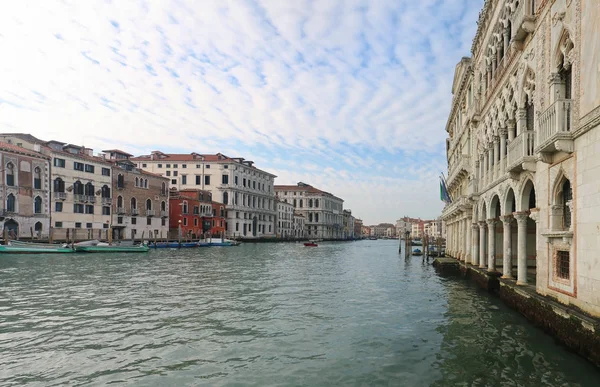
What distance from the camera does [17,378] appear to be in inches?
262

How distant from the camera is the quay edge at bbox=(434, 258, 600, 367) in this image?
6.83 m

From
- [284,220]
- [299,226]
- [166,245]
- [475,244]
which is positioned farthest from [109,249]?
[299,226]

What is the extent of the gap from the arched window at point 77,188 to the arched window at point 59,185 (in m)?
1.26

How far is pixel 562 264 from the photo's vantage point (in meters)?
8.83

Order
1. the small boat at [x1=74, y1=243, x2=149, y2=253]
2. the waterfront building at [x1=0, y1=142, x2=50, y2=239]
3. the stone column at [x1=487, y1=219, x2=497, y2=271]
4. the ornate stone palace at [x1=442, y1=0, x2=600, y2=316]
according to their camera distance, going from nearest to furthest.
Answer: the ornate stone palace at [x1=442, y1=0, x2=600, y2=316], the stone column at [x1=487, y1=219, x2=497, y2=271], the waterfront building at [x1=0, y1=142, x2=50, y2=239], the small boat at [x1=74, y1=243, x2=149, y2=253]

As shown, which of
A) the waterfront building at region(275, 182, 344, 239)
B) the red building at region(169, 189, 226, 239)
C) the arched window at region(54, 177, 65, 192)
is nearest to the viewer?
the arched window at region(54, 177, 65, 192)

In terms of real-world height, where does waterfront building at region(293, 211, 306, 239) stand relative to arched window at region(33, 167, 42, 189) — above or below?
below

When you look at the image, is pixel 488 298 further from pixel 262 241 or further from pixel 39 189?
pixel 262 241

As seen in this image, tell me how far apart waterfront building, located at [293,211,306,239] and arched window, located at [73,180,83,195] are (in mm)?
65253

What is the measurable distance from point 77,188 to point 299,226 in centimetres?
7010

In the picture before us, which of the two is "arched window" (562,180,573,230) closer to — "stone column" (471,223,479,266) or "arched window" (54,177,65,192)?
"stone column" (471,223,479,266)

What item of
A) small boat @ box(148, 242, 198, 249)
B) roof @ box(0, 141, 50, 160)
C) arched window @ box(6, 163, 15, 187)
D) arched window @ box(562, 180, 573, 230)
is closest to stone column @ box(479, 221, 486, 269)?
arched window @ box(562, 180, 573, 230)

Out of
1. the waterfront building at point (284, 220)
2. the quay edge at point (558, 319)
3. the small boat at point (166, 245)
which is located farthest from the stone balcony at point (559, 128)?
the waterfront building at point (284, 220)

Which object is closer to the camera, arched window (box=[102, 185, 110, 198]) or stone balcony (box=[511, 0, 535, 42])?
stone balcony (box=[511, 0, 535, 42])
